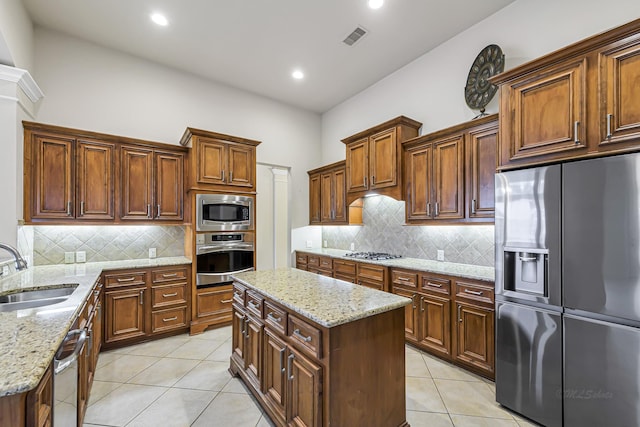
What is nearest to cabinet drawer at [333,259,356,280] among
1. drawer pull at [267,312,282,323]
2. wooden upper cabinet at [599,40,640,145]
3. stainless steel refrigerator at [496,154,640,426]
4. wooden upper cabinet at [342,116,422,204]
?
wooden upper cabinet at [342,116,422,204]

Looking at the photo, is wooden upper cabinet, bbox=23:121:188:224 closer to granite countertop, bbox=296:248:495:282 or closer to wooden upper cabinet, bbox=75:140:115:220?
wooden upper cabinet, bbox=75:140:115:220

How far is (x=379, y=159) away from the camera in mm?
3787

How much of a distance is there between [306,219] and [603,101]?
4.29 metres

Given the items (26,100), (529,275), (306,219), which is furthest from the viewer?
(306,219)

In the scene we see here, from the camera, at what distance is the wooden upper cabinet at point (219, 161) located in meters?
3.62

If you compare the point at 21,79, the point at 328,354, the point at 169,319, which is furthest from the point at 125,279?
the point at 328,354

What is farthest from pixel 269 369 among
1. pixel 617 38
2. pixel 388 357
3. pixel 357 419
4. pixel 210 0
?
pixel 210 0

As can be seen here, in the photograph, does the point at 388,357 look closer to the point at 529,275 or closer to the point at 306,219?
the point at 529,275

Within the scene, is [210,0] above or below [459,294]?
above

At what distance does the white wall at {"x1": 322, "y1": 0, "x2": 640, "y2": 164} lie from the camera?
95.7 inches

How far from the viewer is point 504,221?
6.81 feet

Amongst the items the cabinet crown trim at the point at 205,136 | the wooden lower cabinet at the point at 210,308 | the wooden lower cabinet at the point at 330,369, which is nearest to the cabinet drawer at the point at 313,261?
the wooden lower cabinet at the point at 210,308

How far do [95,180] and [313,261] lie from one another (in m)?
3.16

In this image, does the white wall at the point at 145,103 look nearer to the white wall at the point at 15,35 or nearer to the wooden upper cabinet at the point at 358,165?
the white wall at the point at 15,35
